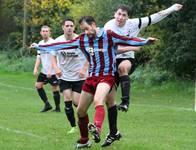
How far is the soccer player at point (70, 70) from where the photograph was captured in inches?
513

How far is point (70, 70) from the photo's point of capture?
13414 mm

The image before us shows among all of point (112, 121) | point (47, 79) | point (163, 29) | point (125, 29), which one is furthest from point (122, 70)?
point (163, 29)

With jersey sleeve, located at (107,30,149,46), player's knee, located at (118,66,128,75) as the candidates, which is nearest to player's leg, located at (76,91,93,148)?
jersey sleeve, located at (107,30,149,46)

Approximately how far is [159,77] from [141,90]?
1197 mm

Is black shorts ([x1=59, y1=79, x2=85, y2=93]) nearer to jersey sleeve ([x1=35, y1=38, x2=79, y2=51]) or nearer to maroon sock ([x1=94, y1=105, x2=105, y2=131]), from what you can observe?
jersey sleeve ([x1=35, y1=38, x2=79, y2=51])

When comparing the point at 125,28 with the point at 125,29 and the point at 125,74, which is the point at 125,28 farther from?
the point at 125,74

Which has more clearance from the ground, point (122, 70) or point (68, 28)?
point (68, 28)

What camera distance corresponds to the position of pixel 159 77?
98.2 feet

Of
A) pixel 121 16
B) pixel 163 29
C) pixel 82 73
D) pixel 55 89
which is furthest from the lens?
pixel 163 29

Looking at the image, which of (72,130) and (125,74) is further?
(72,130)

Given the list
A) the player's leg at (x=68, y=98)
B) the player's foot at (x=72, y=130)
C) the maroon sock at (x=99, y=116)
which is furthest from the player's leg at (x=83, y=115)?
the player's leg at (x=68, y=98)

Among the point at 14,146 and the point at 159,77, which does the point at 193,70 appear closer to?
the point at 159,77

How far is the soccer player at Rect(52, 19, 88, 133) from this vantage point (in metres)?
13.0

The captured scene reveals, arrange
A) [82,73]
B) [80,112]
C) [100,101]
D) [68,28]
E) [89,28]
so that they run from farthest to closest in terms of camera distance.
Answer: [68,28] → [82,73] → [80,112] → [89,28] → [100,101]
